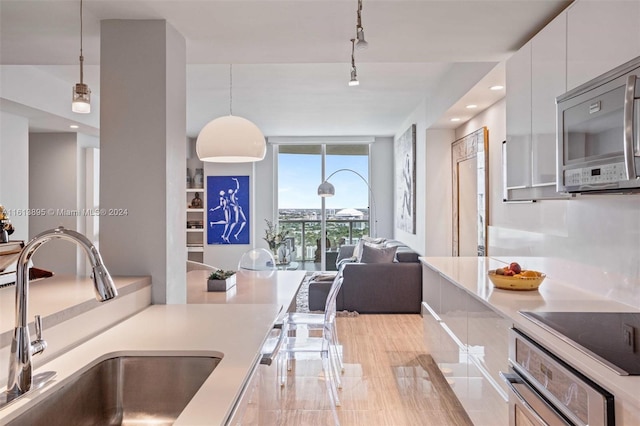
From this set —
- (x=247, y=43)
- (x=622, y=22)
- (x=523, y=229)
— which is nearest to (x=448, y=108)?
(x=523, y=229)

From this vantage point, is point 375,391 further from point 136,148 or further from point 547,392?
point 136,148

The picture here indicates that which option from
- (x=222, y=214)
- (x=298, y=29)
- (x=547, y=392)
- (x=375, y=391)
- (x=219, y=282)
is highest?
(x=298, y=29)

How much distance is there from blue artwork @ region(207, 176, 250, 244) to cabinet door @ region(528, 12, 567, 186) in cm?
664

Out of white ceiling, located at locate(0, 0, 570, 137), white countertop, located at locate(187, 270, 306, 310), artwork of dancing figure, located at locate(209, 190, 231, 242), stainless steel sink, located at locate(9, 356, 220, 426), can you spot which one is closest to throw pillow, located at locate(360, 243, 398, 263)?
white countertop, located at locate(187, 270, 306, 310)

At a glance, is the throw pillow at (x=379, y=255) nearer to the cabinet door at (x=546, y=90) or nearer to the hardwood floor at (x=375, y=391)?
the hardwood floor at (x=375, y=391)

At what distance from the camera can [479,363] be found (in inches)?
90.5

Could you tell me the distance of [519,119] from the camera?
255 cm

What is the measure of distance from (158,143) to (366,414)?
6.81 feet

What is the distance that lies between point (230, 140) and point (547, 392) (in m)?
2.48

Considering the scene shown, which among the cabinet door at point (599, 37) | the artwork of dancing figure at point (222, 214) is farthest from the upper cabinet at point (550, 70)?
the artwork of dancing figure at point (222, 214)

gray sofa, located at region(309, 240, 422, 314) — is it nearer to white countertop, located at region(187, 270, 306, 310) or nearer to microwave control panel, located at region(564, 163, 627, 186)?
white countertop, located at region(187, 270, 306, 310)

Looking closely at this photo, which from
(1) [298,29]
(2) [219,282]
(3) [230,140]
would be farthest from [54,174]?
(1) [298,29]

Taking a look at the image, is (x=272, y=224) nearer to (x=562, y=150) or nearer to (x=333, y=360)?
(x=333, y=360)

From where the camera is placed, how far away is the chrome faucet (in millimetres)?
1007
